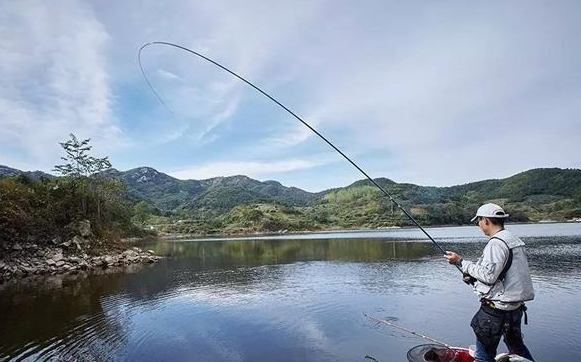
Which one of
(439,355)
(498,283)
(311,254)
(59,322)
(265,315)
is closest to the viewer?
(498,283)

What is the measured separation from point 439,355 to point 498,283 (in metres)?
4.08

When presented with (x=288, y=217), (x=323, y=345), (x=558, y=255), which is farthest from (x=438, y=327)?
(x=288, y=217)

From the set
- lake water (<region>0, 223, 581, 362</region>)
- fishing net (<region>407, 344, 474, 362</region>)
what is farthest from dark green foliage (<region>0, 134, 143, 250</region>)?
fishing net (<region>407, 344, 474, 362</region>)

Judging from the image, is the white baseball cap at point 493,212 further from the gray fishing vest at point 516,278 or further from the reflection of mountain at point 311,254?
the reflection of mountain at point 311,254

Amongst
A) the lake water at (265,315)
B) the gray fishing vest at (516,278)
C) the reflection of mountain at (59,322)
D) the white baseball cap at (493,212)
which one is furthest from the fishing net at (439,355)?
the reflection of mountain at (59,322)

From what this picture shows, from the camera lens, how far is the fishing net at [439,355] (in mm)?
8461

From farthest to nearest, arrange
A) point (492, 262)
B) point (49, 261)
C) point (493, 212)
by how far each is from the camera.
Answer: point (49, 261) < point (493, 212) < point (492, 262)

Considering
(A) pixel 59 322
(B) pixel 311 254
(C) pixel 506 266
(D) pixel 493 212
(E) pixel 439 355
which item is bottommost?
(A) pixel 59 322

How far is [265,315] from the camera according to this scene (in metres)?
17.9

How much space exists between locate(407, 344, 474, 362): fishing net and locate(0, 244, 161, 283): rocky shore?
33645 mm

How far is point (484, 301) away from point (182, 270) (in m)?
34.5

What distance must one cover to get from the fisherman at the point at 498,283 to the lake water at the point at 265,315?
6.45m

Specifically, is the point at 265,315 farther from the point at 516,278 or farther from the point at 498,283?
the point at 516,278

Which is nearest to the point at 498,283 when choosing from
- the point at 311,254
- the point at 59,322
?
the point at 59,322
